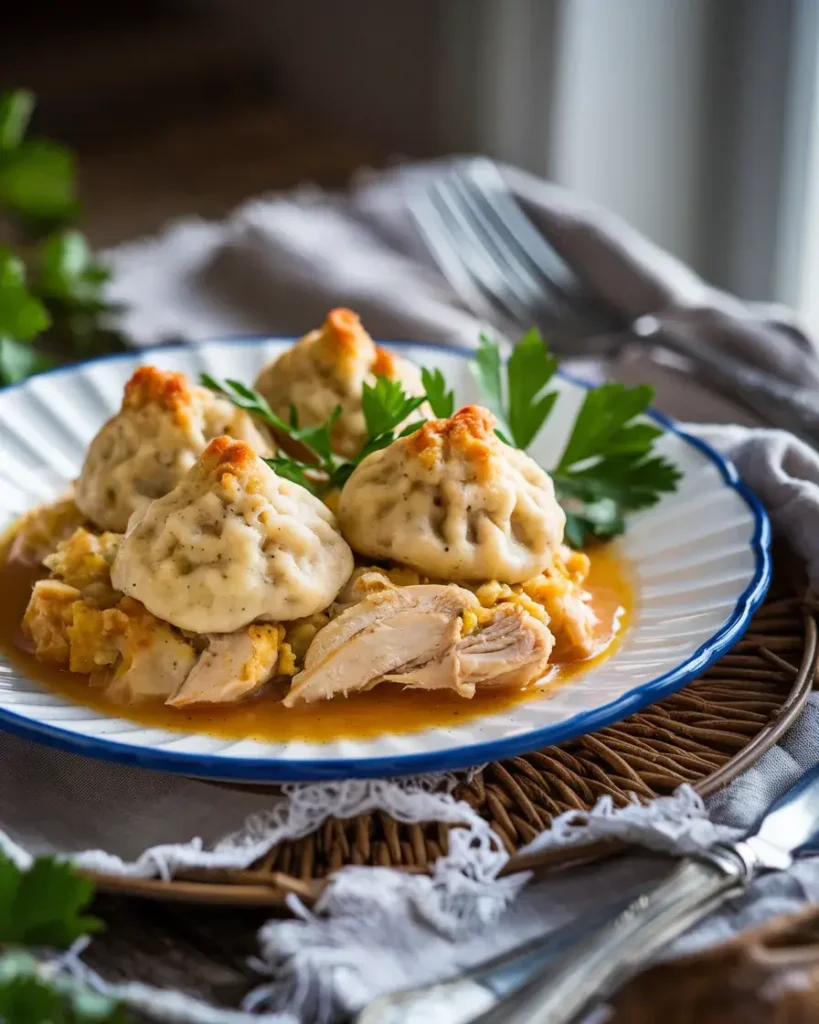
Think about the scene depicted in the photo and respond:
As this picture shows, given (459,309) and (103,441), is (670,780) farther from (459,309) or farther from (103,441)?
(459,309)

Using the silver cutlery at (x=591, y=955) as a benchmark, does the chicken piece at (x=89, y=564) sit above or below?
above

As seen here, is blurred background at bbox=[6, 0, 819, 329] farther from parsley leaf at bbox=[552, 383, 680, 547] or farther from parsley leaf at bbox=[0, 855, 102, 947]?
parsley leaf at bbox=[0, 855, 102, 947]

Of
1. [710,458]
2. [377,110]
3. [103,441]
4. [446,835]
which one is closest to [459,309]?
[710,458]

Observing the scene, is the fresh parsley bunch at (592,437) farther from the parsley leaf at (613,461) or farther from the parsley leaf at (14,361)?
the parsley leaf at (14,361)

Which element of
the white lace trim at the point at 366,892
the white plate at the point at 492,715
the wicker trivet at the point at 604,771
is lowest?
the wicker trivet at the point at 604,771

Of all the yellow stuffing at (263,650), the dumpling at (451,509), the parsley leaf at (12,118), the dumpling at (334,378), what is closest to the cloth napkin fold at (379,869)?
the yellow stuffing at (263,650)

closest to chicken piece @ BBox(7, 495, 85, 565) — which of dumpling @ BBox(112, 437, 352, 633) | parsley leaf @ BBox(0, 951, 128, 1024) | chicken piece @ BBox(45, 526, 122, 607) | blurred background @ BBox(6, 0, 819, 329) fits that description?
chicken piece @ BBox(45, 526, 122, 607)
